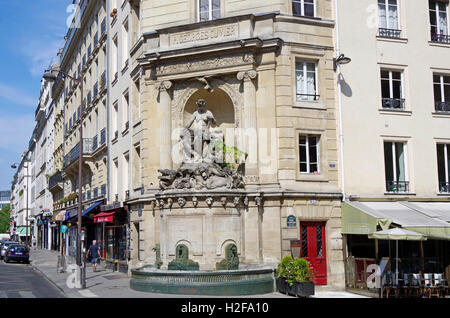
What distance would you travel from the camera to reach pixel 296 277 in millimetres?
16141

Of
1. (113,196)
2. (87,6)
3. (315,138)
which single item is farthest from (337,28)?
(87,6)

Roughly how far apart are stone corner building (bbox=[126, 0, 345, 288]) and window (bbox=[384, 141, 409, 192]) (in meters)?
2.29

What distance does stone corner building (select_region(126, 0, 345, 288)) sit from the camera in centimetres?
1831

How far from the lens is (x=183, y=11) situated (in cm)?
2098

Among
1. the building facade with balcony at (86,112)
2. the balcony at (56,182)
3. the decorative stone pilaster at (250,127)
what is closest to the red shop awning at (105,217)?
the building facade with balcony at (86,112)

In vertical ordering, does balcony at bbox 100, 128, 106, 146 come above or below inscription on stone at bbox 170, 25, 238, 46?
below

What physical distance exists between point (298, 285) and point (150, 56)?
34.9ft

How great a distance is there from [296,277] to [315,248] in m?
2.89

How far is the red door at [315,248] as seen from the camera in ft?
61.1

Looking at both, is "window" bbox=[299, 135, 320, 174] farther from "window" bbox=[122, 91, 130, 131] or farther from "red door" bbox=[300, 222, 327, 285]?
"window" bbox=[122, 91, 130, 131]

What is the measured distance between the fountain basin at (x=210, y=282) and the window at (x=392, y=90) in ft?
27.1

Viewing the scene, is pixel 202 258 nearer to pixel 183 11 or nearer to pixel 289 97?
pixel 289 97

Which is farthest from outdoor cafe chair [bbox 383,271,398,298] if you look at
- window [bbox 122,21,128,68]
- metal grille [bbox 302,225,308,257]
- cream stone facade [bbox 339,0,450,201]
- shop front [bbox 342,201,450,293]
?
window [bbox 122,21,128,68]

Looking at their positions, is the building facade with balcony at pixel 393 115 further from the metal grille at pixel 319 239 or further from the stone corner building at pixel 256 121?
the metal grille at pixel 319 239
